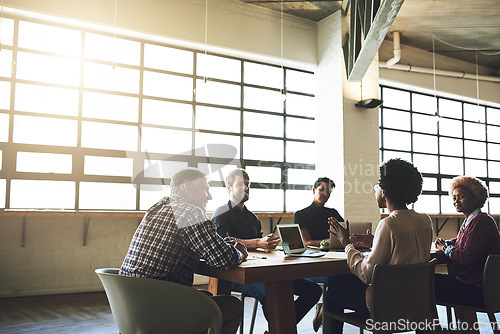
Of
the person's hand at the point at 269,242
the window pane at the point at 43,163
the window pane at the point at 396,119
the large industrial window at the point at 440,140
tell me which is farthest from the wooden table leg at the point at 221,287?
the window pane at the point at 396,119

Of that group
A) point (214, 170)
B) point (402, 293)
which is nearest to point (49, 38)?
point (214, 170)

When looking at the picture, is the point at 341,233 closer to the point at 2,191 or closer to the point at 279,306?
the point at 279,306

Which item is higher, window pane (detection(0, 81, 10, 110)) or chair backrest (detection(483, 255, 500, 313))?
window pane (detection(0, 81, 10, 110))

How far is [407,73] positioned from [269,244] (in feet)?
21.5

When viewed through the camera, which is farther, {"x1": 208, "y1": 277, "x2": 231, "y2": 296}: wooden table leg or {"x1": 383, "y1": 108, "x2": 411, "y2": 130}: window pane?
{"x1": 383, "y1": 108, "x2": 411, "y2": 130}: window pane

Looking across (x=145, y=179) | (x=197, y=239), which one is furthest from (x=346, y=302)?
(x=145, y=179)

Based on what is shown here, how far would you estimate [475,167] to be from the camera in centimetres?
953

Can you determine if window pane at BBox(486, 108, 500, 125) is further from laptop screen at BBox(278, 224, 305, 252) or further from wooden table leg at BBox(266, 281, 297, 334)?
wooden table leg at BBox(266, 281, 297, 334)

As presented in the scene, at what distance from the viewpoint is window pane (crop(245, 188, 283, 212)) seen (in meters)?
6.86

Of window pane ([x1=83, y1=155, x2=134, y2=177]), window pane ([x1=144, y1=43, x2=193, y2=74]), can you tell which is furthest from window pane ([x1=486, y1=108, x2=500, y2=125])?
window pane ([x1=83, y1=155, x2=134, y2=177])

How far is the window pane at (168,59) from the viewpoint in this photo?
6141 mm

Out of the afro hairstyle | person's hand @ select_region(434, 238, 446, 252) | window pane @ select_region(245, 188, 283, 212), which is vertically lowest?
person's hand @ select_region(434, 238, 446, 252)

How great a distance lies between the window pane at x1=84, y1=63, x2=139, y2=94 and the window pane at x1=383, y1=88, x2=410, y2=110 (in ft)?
15.8

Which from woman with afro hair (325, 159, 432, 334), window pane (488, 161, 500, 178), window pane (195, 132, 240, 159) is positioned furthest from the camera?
window pane (488, 161, 500, 178)
